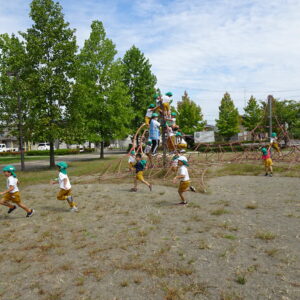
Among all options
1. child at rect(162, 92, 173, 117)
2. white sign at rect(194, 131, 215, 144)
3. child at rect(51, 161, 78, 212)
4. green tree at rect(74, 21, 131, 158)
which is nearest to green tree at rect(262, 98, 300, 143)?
white sign at rect(194, 131, 215, 144)

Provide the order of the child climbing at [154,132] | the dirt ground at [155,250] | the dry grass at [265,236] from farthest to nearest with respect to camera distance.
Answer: the child climbing at [154,132] < the dry grass at [265,236] < the dirt ground at [155,250]

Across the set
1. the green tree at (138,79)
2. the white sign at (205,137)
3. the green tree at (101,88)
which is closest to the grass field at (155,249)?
the green tree at (101,88)

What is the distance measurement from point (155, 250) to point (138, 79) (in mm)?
31921

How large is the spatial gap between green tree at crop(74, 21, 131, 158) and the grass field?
1700 cm

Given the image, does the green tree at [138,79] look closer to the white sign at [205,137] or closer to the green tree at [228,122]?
the white sign at [205,137]

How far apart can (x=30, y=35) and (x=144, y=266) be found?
17467 millimetres

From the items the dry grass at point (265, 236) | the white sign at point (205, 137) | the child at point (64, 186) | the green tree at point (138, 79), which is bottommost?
the dry grass at point (265, 236)

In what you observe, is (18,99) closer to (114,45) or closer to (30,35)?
(30,35)

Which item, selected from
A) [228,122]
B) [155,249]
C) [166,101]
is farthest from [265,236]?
[228,122]

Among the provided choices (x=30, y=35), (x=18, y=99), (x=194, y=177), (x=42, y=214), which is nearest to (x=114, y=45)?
(x=30, y=35)

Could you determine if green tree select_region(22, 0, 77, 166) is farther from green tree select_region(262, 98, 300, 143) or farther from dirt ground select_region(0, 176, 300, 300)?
green tree select_region(262, 98, 300, 143)

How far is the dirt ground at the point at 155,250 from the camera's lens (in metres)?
3.32

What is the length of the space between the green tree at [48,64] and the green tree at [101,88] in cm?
612

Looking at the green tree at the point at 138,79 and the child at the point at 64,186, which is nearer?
the child at the point at 64,186
